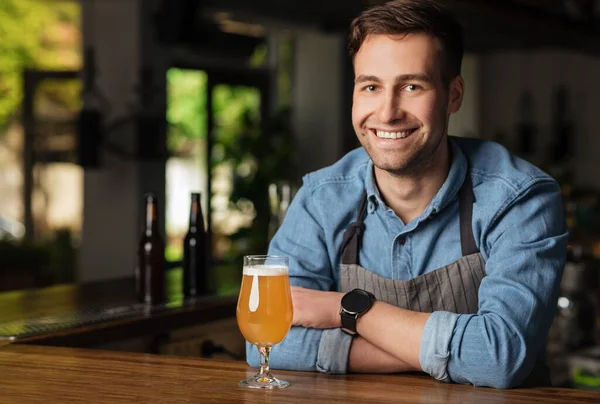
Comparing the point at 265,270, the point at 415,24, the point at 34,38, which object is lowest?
the point at 265,270

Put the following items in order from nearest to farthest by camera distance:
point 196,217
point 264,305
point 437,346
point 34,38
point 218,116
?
1. point 264,305
2. point 437,346
3. point 196,217
4. point 218,116
5. point 34,38

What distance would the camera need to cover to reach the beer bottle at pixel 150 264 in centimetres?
277

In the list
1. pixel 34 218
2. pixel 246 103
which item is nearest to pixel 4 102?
pixel 34 218

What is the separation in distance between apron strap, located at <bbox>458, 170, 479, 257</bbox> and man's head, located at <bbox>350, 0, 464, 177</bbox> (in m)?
0.12

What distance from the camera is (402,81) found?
1.99 metres

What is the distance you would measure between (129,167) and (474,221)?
4.30 meters

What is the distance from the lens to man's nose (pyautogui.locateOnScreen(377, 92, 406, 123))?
1976 mm

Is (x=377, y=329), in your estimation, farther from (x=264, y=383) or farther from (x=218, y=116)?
(x=218, y=116)

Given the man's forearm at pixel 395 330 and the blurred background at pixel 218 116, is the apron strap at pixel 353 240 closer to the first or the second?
the man's forearm at pixel 395 330

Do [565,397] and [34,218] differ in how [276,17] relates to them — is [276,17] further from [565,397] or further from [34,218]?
[565,397]

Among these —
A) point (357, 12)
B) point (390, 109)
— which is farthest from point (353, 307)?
point (357, 12)

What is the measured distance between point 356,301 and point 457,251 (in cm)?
31

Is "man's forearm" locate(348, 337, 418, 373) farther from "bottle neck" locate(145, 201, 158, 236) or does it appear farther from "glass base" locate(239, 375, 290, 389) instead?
"bottle neck" locate(145, 201, 158, 236)

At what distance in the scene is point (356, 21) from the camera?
2.05 meters
